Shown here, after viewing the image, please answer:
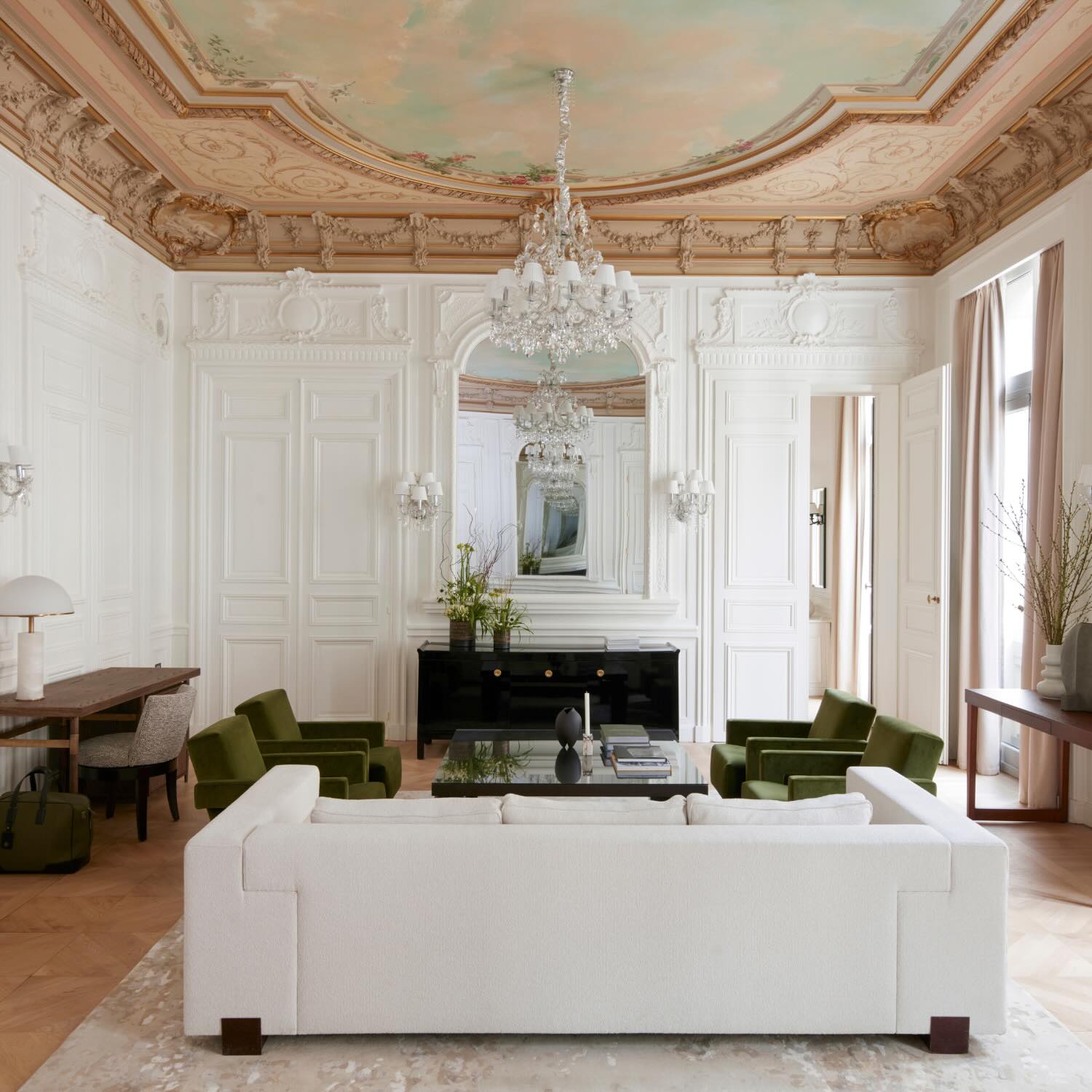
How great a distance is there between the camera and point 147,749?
185 inches

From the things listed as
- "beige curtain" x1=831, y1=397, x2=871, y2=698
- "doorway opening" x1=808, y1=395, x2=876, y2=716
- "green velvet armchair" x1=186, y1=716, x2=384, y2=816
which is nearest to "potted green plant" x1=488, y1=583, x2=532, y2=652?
"green velvet armchair" x1=186, y1=716, x2=384, y2=816

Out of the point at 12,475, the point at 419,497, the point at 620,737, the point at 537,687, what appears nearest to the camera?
the point at 12,475

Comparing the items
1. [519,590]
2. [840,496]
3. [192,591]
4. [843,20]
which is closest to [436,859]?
[843,20]

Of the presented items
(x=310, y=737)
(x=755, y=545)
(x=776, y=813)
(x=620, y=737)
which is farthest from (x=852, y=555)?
(x=776, y=813)

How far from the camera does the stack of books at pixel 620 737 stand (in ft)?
16.0

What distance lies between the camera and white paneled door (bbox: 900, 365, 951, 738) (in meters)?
6.29

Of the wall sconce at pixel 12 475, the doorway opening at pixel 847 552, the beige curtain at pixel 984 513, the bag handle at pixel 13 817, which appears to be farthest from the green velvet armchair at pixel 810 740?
the wall sconce at pixel 12 475

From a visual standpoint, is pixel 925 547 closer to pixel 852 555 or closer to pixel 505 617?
pixel 852 555

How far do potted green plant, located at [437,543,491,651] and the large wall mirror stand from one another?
167 millimetres

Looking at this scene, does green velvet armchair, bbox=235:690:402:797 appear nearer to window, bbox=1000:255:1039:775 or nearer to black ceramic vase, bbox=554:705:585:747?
black ceramic vase, bbox=554:705:585:747

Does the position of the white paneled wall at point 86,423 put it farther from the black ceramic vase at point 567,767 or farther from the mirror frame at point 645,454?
the black ceramic vase at point 567,767

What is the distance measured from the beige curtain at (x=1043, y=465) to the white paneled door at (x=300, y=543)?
427cm

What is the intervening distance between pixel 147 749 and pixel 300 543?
260 cm

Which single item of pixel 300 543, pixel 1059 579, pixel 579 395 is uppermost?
pixel 579 395
